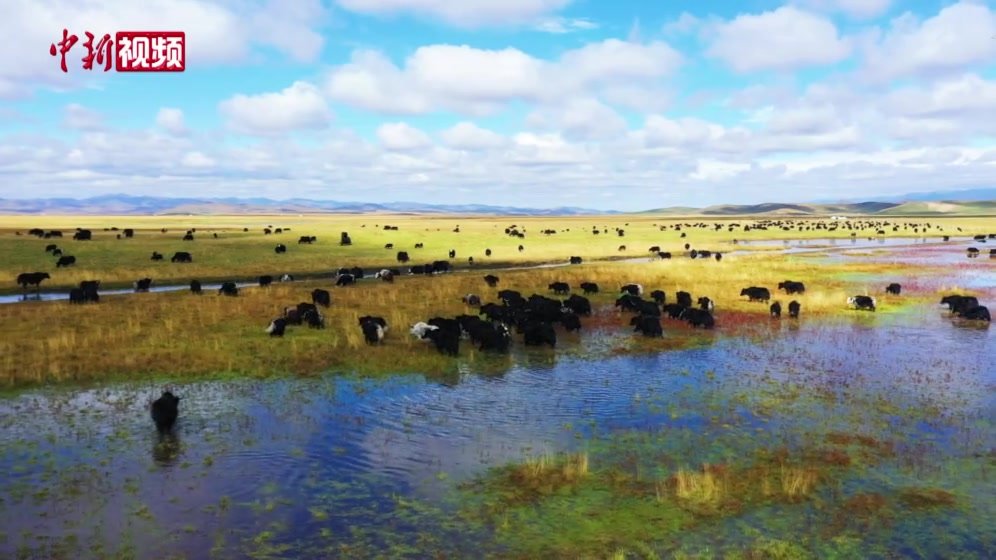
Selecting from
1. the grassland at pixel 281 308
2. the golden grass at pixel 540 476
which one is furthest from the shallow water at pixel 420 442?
the grassland at pixel 281 308

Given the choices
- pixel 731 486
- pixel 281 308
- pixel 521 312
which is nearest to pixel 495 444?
pixel 731 486

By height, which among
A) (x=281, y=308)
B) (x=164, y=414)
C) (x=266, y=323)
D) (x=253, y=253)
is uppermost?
(x=253, y=253)

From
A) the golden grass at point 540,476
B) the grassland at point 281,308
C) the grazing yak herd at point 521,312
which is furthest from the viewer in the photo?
the grazing yak herd at point 521,312

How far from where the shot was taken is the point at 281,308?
26500 millimetres

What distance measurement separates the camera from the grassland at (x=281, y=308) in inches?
700

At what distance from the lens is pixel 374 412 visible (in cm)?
1391

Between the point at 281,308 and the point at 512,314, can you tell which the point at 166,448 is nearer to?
the point at 512,314

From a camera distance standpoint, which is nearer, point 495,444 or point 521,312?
point 495,444

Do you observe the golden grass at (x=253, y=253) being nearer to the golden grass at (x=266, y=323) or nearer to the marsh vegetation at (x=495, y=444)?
the golden grass at (x=266, y=323)

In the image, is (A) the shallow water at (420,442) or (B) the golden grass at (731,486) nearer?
(A) the shallow water at (420,442)

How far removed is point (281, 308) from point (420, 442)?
53.3 feet

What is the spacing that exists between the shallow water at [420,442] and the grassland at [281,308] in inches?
71.1

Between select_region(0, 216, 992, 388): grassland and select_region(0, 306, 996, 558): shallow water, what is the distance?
1806 mm

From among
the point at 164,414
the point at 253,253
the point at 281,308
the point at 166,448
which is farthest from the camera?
the point at 253,253
